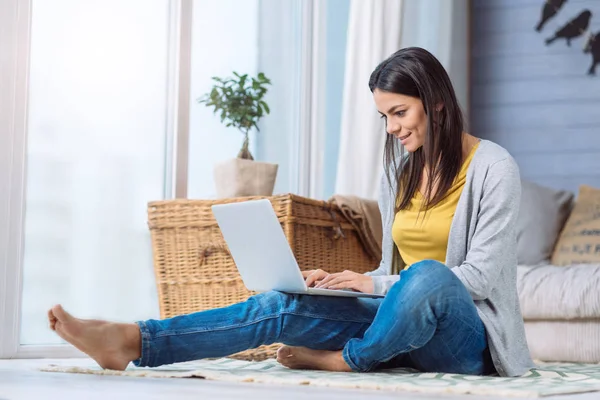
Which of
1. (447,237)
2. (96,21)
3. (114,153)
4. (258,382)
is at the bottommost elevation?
(258,382)

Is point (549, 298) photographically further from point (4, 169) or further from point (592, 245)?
point (4, 169)

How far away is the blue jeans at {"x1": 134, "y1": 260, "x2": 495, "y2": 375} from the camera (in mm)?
1740

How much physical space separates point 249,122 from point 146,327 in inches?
48.3

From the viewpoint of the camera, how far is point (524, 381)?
174 centimetres

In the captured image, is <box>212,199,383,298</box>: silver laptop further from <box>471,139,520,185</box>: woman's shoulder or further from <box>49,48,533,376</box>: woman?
<box>471,139,520,185</box>: woman's shoulder

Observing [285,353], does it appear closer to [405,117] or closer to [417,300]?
[417,300]

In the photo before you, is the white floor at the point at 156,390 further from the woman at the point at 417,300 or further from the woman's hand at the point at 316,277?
the woman's hand at the point at 316,277

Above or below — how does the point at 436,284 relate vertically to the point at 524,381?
above

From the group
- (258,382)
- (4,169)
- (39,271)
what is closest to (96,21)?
(4,169)

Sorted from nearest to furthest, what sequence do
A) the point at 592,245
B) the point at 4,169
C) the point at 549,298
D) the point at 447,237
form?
the point at 447,237, the point at 4,169, the point at 549,298, the point at 592,245

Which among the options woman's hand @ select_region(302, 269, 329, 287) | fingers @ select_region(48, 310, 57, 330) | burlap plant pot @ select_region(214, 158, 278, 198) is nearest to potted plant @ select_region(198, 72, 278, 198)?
burlap plant pot @ select_region(214, 158, 278, 198)

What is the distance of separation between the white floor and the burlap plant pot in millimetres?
1063

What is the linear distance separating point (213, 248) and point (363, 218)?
49cm

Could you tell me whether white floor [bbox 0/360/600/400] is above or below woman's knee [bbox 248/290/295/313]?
below
